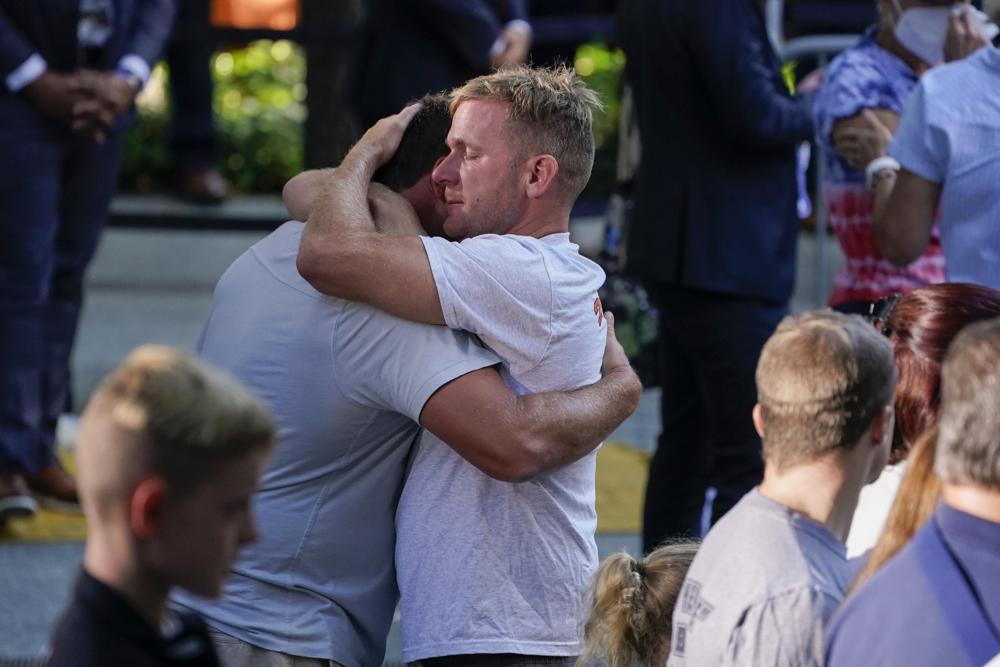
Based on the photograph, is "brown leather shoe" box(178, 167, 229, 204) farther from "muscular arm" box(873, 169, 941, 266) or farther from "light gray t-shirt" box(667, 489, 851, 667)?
"light gray t-shirt" box(667, 489, 851, 667)

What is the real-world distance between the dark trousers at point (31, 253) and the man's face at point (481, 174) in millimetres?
2916

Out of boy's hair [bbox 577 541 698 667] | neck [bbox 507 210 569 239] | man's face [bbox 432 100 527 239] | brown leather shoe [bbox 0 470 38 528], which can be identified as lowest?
brown leather shoe [bbox 0 470 38 528]

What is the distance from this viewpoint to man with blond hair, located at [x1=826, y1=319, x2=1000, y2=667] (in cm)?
202

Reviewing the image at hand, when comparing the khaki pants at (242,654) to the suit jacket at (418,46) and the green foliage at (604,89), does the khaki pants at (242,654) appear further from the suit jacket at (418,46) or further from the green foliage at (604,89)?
the green foliage at (604,89)

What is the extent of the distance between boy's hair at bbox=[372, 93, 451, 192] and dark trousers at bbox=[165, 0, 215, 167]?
7067mm

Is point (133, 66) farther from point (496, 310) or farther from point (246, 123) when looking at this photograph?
point (246, 123)

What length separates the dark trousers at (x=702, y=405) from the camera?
4609 mm

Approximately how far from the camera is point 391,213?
2836 millimetres

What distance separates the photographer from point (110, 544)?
1.84 metres

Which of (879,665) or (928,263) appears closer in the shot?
(879,665)

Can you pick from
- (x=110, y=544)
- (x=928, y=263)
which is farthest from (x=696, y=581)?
(x=928, y=263)

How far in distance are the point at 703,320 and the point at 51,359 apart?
7.90 feet

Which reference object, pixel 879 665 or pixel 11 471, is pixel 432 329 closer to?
pixel 879 665

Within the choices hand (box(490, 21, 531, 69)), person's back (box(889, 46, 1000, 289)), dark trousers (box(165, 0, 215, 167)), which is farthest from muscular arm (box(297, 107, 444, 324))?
Result: dark trousers (box(165, 0, 215, 167))
